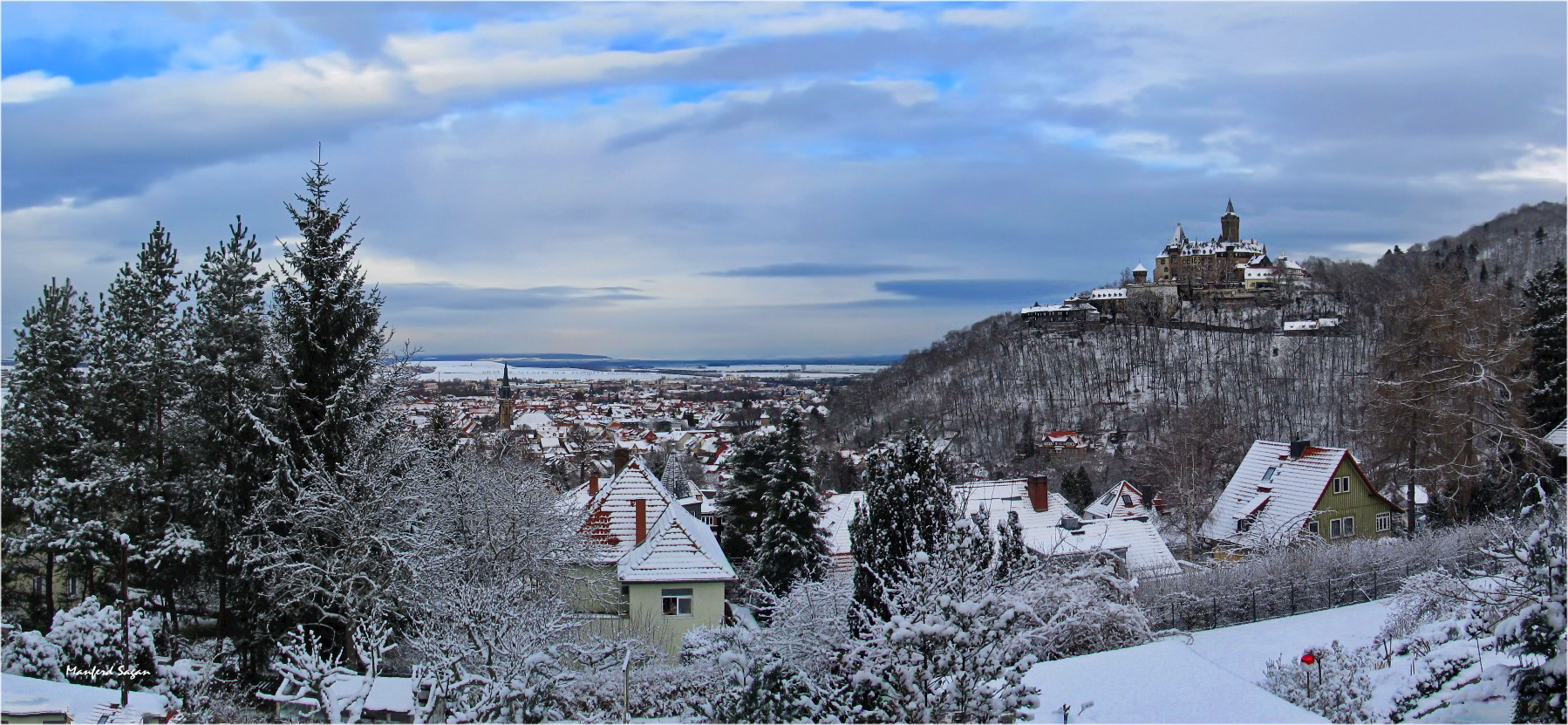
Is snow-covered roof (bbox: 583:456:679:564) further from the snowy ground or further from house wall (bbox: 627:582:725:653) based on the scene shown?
the snowy ground

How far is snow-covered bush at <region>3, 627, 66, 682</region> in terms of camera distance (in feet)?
47.4

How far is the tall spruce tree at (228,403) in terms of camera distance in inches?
651

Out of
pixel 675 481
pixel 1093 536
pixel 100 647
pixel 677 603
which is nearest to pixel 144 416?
pixel 100 647

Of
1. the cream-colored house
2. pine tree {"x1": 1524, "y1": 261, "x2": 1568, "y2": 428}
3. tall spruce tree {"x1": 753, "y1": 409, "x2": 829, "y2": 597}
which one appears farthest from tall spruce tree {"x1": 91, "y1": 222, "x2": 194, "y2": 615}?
pine tree {"x1": 1524, "y1": 261, "x2": 1568, "y2": 428}

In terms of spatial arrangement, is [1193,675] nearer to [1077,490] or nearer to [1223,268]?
[1077,490]

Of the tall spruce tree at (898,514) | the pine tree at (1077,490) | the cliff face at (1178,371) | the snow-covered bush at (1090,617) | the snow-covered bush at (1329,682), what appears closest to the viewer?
the tall spruce tree at (898,514)

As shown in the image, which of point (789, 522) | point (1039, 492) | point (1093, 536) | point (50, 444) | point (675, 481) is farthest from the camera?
point (675, 481)

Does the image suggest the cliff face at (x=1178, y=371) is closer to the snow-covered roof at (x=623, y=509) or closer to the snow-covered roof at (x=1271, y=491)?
the snow-covered roof at (x=1271, y=491)

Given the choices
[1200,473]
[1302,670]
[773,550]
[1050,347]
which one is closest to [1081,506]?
[1200,473]

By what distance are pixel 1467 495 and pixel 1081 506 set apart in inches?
953

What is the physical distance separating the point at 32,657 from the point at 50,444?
5.39 m

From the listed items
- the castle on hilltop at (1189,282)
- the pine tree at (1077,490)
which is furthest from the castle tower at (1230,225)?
the pine tree at (1077,490)

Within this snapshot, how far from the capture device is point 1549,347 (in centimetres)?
2252

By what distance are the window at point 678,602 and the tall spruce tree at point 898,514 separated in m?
9.28
